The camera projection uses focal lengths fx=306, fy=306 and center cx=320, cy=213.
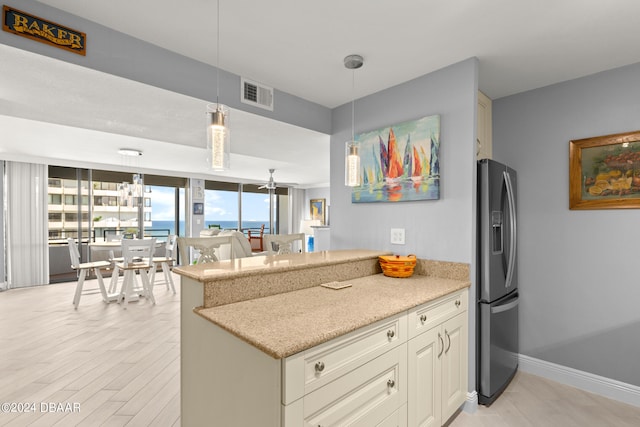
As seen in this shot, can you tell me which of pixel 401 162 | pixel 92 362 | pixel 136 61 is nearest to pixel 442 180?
pixel 401 162

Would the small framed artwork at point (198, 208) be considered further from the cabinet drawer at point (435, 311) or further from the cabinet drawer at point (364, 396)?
the cabinet drawer at point (364, 396)

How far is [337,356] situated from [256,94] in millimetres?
2092

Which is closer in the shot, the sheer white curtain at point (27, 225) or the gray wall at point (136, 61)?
the gray wall at point (136, 61)

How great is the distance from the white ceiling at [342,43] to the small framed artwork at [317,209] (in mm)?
7467

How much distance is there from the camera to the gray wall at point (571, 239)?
7.31 feet

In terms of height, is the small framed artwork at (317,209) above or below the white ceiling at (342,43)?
below

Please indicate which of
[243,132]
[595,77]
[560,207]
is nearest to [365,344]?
[560,207]

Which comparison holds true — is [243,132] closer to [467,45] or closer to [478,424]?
[467,45]

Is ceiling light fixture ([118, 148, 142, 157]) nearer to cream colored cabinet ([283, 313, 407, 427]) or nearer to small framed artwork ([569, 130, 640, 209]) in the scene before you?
cream colored cabinet ([283, 313, 407, 427])

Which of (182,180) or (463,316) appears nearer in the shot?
(463,316)

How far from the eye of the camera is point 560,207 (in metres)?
2.53

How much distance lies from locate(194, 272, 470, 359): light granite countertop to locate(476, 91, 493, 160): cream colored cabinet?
129cm

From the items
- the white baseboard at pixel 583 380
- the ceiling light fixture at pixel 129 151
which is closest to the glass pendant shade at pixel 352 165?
the white baseboard at pixel 583 380

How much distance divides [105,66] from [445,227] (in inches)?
96.2
